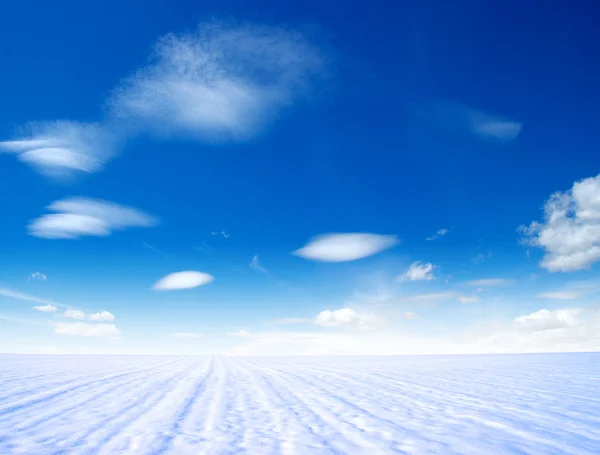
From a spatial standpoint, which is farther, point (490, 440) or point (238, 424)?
point (238, 424)

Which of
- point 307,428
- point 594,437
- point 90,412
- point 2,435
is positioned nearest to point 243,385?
point 90,412

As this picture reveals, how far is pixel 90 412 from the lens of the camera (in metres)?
9.98

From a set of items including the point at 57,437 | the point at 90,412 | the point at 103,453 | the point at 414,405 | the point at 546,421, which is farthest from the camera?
the point at 414,405

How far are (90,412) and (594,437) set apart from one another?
1208cm

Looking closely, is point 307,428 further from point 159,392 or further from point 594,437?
point 159,392

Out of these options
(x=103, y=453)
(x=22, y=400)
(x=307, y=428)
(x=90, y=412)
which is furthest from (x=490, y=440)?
(x=22, y=400)

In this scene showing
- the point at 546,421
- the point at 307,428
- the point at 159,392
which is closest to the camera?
the point at 307,428

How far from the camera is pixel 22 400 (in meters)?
11.9

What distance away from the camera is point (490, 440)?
7387 mm

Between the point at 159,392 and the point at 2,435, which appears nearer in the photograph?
the point at 2,435

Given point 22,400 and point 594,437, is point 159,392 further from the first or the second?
point 594,437

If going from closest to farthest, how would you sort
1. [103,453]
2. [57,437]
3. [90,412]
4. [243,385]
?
[103,453]
[57,437]
[90,412]
[243,385]

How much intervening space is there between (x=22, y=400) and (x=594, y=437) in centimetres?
1580

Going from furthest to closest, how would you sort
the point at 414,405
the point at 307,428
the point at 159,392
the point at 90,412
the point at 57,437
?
the point at 159,392, the point at 414,405, the point at 90,412, the point at 307,428, the point at 57,437
